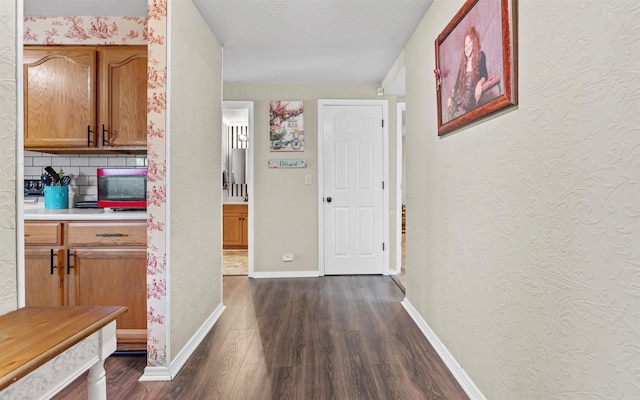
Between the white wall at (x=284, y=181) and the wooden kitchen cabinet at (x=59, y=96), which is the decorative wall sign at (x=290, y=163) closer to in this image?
the white wall at (x=284, y=181)

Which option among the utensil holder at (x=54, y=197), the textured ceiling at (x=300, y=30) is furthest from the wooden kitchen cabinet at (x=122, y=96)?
the utensil holder at (x=54, y=197)

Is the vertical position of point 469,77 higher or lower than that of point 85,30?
lower

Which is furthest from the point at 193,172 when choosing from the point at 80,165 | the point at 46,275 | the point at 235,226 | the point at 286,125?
the point at 235,226

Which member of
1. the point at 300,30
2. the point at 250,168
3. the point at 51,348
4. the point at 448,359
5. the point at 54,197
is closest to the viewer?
the point at 51,348

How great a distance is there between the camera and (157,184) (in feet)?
6.17

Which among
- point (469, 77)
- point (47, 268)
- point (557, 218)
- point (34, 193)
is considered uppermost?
point (469, 77)

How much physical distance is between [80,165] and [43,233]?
877mm

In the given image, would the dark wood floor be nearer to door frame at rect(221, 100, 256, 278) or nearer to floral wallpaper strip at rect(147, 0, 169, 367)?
floral wallpaper strip at rect(147, 0, 169, 367)

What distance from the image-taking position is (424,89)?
2.50 metres

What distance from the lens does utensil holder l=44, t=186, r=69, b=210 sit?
8.39 ft

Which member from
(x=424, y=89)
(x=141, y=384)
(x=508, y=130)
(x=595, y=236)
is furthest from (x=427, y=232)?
(x=141, y=384)

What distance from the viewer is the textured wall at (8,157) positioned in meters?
1.02

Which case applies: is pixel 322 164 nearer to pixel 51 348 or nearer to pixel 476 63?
pixel 476 63

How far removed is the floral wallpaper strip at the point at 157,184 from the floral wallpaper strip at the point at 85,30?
2.18 feet
